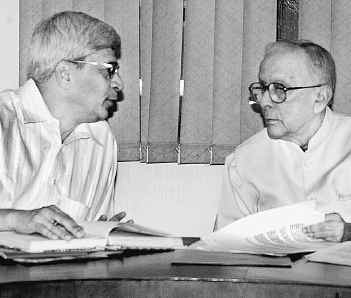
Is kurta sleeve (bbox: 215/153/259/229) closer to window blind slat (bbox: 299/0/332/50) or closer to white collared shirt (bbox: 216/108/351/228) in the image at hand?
white collared shirt (bbox: 216/108/351/228)

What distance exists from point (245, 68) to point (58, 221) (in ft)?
4.57

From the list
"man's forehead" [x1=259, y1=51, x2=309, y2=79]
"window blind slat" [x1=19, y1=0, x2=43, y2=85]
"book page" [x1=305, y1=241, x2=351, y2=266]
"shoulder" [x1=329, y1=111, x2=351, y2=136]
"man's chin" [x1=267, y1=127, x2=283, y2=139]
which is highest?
"window blind slat" [x1=19, y1=0, x2=43, y2=85]

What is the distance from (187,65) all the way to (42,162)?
0.80m

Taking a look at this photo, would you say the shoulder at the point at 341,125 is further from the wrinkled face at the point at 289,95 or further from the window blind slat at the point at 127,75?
the window blind slat at the point at 127,75

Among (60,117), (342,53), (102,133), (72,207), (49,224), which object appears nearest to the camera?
(49,224)

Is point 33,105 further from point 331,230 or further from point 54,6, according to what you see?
point 331,230

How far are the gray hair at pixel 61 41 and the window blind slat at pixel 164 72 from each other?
45 cm

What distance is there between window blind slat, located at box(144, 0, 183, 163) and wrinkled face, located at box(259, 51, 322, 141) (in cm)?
53

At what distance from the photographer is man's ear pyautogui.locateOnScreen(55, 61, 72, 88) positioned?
2.42m

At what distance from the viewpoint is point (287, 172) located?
249 centimetres

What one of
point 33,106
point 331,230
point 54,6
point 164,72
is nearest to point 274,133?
point 164,72

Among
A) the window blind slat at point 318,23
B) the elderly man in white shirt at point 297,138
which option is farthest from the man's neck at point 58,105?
the window blind slat at point 318,23

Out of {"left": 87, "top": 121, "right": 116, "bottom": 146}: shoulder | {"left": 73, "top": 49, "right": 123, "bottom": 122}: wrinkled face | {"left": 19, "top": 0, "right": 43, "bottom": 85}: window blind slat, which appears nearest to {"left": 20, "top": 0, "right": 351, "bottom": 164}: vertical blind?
{"left": 19, "top": 0, "right": 43, "bottom": 85}: window blind slat

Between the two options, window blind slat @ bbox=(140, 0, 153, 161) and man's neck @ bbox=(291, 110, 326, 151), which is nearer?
man's neck @ bbox=(291, 110, 326, 151)
